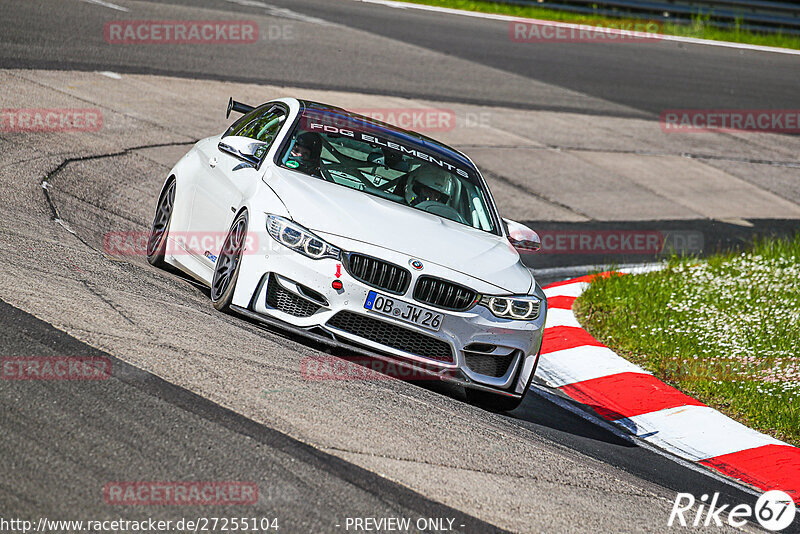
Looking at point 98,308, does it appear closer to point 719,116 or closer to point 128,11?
point 128,11

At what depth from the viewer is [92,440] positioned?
13.3 feet

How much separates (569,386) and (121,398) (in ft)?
14.2

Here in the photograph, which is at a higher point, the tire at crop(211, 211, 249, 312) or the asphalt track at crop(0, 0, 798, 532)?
the tire at crop(211, 211, 249, 312)

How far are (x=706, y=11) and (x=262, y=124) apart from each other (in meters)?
22.6

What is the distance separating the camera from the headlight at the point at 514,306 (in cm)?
624

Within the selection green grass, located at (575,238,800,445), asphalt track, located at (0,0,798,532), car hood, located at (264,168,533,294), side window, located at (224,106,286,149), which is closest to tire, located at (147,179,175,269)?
asphalt track, located at (0,0,798,532)

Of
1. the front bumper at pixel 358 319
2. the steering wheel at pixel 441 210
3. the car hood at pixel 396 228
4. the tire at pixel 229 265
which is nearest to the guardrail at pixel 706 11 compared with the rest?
the steering wheel at pixel 441 210

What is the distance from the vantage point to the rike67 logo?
16.6 ft

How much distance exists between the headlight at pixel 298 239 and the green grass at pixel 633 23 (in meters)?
21.5

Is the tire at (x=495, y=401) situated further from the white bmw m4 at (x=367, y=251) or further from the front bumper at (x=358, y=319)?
the front bumper at (x=358, y=319)

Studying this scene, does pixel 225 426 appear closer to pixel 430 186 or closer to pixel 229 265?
pixel 229 265

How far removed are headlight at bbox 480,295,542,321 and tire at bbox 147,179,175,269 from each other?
2.81 metres

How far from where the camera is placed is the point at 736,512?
5.57 metres

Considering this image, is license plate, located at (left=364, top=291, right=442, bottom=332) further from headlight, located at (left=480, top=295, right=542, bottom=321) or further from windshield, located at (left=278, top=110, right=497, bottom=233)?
windshield, located at (left=278, top=110, right=497, bottom=233)
